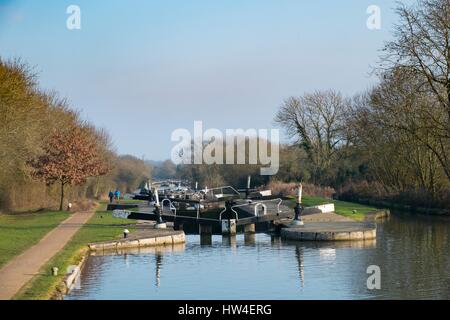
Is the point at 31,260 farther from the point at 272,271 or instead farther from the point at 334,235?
the point at 334,235

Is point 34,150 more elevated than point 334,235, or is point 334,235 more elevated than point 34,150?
point 34,150

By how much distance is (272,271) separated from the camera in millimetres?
21594

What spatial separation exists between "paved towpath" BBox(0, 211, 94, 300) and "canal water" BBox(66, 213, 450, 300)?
124 centimetres

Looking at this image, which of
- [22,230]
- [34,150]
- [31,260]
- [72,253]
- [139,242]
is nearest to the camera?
[31,260]

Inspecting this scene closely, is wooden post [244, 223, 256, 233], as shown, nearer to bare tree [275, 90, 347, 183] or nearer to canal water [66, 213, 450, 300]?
canal water [66, 213, 450, 300]

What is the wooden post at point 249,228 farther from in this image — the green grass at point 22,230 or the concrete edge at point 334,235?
the green grass at point 22,230

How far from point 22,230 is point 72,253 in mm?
8736

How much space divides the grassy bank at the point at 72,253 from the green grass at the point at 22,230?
1.38 metres

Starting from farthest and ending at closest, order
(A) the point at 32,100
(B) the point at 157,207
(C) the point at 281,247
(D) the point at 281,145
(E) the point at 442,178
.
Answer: (D) the point at 281,145, (E) the point at 442,178, (A) the point at 32,100, (B) the point at 157,207, (C) the point at 281,247

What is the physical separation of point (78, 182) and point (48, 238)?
20.5 m

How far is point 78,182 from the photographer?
4831 centimetres

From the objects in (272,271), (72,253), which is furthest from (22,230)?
(272,271)

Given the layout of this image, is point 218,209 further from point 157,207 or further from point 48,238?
point 48,238
